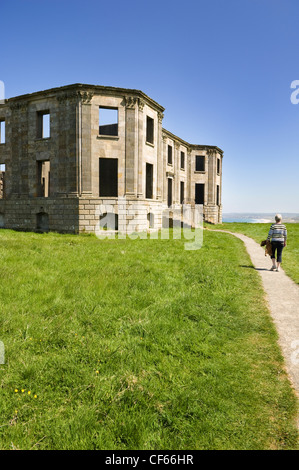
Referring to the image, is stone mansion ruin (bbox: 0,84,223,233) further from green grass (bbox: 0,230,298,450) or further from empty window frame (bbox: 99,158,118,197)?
green grass (bbox: 0,230,298,450)

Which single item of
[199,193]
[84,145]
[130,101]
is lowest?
[199,193]

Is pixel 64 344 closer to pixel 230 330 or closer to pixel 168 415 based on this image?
pixel 168 415

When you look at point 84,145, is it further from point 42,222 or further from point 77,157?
point 42,222

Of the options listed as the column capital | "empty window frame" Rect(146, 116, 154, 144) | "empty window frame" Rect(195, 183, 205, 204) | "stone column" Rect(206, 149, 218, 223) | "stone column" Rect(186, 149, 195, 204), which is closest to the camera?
the column capital

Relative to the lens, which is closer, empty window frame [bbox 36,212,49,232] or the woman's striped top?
the woman's striped top

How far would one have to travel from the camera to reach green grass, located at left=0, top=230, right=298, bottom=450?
9.51 feet

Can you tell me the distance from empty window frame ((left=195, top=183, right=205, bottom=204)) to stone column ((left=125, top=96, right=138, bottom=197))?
Result: 20.9 meters

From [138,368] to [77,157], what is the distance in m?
18.9

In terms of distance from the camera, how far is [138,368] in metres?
3.93

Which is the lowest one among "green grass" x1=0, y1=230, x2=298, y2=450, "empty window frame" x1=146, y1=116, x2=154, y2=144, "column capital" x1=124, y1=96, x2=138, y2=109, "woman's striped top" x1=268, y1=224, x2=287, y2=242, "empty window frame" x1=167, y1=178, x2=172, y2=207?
"green grass" x1=0, y1=230, x2=298, y2=450

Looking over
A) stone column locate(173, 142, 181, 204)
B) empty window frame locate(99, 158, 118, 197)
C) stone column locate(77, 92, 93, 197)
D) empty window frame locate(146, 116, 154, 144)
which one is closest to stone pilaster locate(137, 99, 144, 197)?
empty window frame locate(146, 116, 154, 144)

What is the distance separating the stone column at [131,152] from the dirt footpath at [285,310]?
12629 mm

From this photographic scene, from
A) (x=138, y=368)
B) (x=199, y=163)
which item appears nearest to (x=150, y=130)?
(x=199, y=163)

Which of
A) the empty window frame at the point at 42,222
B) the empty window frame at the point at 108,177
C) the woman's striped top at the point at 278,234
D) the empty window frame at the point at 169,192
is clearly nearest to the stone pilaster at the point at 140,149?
the empty window frame at the point at 42,222
